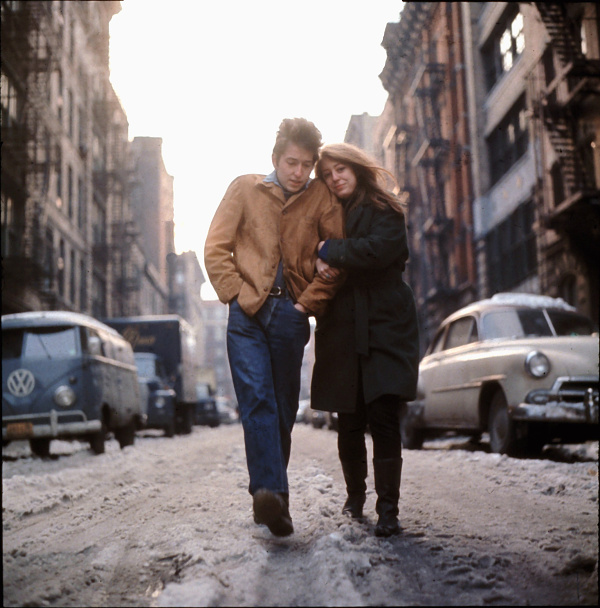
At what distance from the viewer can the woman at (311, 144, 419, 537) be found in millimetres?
4246

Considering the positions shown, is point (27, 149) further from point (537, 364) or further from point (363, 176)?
point (363, 176)

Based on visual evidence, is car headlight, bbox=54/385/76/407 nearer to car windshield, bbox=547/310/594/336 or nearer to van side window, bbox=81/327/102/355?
van side window, bbox=81/327/102/355

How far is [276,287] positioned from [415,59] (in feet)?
129

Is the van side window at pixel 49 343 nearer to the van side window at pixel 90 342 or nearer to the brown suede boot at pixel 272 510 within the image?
the van side window at pixel 90 342

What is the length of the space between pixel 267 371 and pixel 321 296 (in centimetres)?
47

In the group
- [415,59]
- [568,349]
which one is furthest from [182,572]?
[415,59]

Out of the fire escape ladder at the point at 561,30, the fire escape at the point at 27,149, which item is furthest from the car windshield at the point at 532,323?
the fire escape at the point at 27,149

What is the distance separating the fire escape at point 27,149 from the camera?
2336cm

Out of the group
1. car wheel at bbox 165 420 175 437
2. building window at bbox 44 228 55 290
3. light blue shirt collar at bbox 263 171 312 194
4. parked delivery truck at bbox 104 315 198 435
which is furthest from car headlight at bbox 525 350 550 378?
building window at bbox 44 228 55 290

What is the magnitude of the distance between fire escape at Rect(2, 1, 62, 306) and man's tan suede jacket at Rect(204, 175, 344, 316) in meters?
19.2

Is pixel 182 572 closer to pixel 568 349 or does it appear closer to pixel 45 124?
pixel 568 349

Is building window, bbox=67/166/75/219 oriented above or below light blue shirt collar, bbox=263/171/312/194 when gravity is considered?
above

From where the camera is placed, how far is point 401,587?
3080mm

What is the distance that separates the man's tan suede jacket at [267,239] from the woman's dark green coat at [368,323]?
0.15 metres
